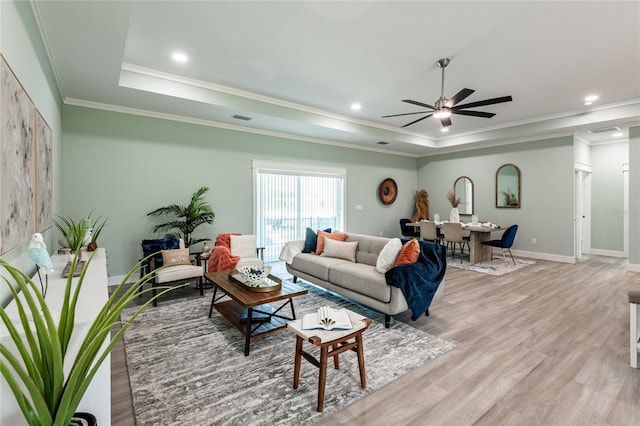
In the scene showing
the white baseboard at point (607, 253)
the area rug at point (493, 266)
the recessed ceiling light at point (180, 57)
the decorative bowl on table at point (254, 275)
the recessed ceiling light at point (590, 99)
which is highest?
the recessed ceiling light at point (590, 99)

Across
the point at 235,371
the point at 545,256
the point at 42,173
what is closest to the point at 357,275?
the point at 235,371

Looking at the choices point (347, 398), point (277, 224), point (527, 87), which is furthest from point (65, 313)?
point (527, 87)

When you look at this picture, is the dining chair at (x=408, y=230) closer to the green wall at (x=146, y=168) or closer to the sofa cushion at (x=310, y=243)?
the green wall at (x=146, y=168)

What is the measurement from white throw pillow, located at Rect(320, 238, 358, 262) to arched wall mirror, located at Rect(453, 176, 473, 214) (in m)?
4.91

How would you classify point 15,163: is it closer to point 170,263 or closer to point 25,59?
point 25,59

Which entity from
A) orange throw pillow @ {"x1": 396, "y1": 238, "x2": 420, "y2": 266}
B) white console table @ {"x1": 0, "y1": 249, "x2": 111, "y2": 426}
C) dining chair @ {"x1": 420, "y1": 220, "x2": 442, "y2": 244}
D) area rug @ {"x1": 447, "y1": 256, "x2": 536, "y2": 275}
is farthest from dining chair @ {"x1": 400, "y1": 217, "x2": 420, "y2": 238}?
white console table @ {"x1": 0, "y1": 249, "x2": 111, "y2": 426}

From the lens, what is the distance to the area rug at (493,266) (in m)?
5.63

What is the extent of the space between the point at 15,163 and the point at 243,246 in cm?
310

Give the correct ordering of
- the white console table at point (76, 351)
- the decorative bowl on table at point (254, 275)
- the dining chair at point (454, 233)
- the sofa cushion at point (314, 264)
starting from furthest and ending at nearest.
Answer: the dining chair at point (454, 233), the sofa cushion at point (314, 264), the decorative bowl on table at point (254, 275), the white console table at point (76, 351)

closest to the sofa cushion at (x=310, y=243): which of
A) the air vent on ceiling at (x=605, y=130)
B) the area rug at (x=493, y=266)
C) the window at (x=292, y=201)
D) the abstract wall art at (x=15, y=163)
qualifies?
the window at (x=292, y=201)

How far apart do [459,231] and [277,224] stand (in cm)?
374

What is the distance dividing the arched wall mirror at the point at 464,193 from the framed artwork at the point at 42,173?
8.18 m

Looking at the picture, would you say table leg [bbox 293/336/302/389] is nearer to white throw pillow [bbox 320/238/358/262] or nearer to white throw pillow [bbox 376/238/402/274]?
white throw pillow [bbox 376/238/402/274]

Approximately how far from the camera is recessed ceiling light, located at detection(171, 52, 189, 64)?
3451 millimetres
